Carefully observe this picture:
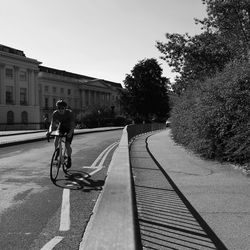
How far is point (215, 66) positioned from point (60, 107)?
1145 cm

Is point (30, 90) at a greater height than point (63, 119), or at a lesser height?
greater

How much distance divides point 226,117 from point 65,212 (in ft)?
19.9

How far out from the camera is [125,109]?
85.4m

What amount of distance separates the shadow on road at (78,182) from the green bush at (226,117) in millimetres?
3524

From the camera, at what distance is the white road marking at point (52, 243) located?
4.72 m

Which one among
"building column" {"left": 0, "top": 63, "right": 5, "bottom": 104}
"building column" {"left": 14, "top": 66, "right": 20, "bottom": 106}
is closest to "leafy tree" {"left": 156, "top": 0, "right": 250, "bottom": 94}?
"building column" {"left": 0, "top": 63, "right": 5, "bottom": 104}

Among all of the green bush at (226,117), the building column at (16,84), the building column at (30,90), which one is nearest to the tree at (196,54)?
the green bush at (226,117)

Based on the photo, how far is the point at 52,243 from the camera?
4863 millimetres

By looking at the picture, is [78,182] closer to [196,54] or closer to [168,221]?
[168,221]

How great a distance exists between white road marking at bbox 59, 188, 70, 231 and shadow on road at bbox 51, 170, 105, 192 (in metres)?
0.48

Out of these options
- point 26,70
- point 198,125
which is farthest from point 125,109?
point 198,125

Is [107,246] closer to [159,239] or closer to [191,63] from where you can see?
[159,239]

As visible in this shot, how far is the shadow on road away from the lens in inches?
339

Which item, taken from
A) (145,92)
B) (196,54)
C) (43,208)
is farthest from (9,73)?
(43,208)
